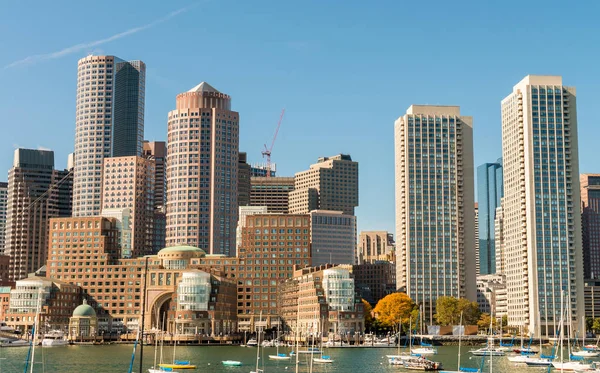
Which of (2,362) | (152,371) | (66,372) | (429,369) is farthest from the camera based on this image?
(2,362)

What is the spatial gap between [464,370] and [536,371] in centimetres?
2210

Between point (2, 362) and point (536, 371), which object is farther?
point (2, 362)

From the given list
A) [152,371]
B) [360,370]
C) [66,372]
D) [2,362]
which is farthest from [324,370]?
[2,362]

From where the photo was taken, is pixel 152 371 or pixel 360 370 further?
pixel 360 370

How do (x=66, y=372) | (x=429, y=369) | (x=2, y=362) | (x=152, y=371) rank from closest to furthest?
(x=152, y=371), (x=66, y=372), (x=429, y=369), (x=2, y=362)

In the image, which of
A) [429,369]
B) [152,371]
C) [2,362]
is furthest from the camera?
[2,362]

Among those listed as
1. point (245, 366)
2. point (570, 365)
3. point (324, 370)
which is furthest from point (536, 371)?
point (245, 366)

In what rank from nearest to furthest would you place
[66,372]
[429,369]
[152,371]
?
[152,371], [66,372], [429,369]

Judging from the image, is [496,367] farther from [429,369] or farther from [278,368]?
[278,368]

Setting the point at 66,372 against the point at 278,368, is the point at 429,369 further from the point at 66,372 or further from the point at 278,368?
the point at 66,372

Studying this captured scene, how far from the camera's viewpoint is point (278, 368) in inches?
7347

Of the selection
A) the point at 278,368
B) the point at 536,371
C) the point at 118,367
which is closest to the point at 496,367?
the point at 536,371

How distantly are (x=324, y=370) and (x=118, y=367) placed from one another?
136ft

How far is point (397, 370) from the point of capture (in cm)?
18275
